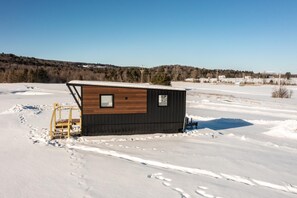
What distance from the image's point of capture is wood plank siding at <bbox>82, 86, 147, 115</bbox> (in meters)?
11.8

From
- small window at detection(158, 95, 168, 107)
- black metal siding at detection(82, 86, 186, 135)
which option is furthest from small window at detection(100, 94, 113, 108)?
small window at detection(158, 95, 168, 107)

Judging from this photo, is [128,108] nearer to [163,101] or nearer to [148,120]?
[148,120]

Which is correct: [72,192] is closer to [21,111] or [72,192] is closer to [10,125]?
[10,125]

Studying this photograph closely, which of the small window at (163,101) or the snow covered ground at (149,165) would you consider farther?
the small window at (163,101)

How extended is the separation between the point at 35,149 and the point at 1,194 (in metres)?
3.96

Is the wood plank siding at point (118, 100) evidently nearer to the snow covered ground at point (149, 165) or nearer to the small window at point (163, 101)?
the small window at point (163, 101)

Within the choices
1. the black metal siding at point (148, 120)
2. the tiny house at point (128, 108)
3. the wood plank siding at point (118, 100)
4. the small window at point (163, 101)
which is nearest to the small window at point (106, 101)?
the tiny house at point (128, 108)

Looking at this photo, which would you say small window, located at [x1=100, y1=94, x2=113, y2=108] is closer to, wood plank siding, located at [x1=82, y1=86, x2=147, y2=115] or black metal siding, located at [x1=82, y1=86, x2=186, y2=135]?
wood plank siding, located at [x1=82, y1=86, x2=147, y2=115]

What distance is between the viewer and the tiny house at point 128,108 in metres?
11.8

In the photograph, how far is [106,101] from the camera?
39.7 ft

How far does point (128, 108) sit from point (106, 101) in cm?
108

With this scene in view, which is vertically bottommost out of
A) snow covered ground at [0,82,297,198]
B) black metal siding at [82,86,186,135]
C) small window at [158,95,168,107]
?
snow covered ground at [0,82,297,198]

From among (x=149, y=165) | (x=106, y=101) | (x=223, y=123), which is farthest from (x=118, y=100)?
(x=223, y=123)

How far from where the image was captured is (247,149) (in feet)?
34.9
